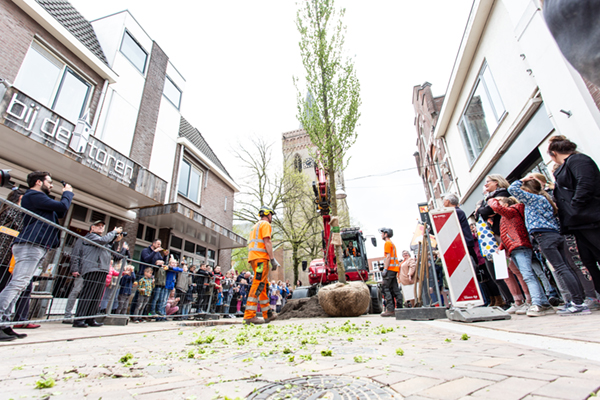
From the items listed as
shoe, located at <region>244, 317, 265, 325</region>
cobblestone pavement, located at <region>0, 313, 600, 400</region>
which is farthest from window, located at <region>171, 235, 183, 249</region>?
cobblestone pavement, located at <region>0, 313, 600, 400</region>

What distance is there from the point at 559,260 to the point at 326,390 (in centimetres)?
400

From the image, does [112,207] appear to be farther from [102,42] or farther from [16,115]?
[102,42]

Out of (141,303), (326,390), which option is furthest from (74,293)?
(326,390)

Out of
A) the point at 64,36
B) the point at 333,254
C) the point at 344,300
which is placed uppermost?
the point at 64,36

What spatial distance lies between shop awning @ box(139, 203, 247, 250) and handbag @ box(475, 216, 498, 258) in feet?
30.1

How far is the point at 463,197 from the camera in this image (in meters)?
12.6

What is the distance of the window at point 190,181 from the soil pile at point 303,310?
873 centimetres

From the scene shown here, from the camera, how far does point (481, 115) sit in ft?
33.4

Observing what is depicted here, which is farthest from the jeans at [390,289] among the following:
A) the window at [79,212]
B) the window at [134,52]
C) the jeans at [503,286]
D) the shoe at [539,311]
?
the window at [134,52]

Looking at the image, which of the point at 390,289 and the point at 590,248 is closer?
the point at 590,248

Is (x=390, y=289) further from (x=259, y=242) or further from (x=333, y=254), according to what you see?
(x=259, y=242)

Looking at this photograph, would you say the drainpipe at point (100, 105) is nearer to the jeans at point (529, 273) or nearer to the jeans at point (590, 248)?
the jeans at point (529, 273)

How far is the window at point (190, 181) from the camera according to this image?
14.4 m

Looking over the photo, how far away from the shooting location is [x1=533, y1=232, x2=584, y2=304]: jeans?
347 centimetres
